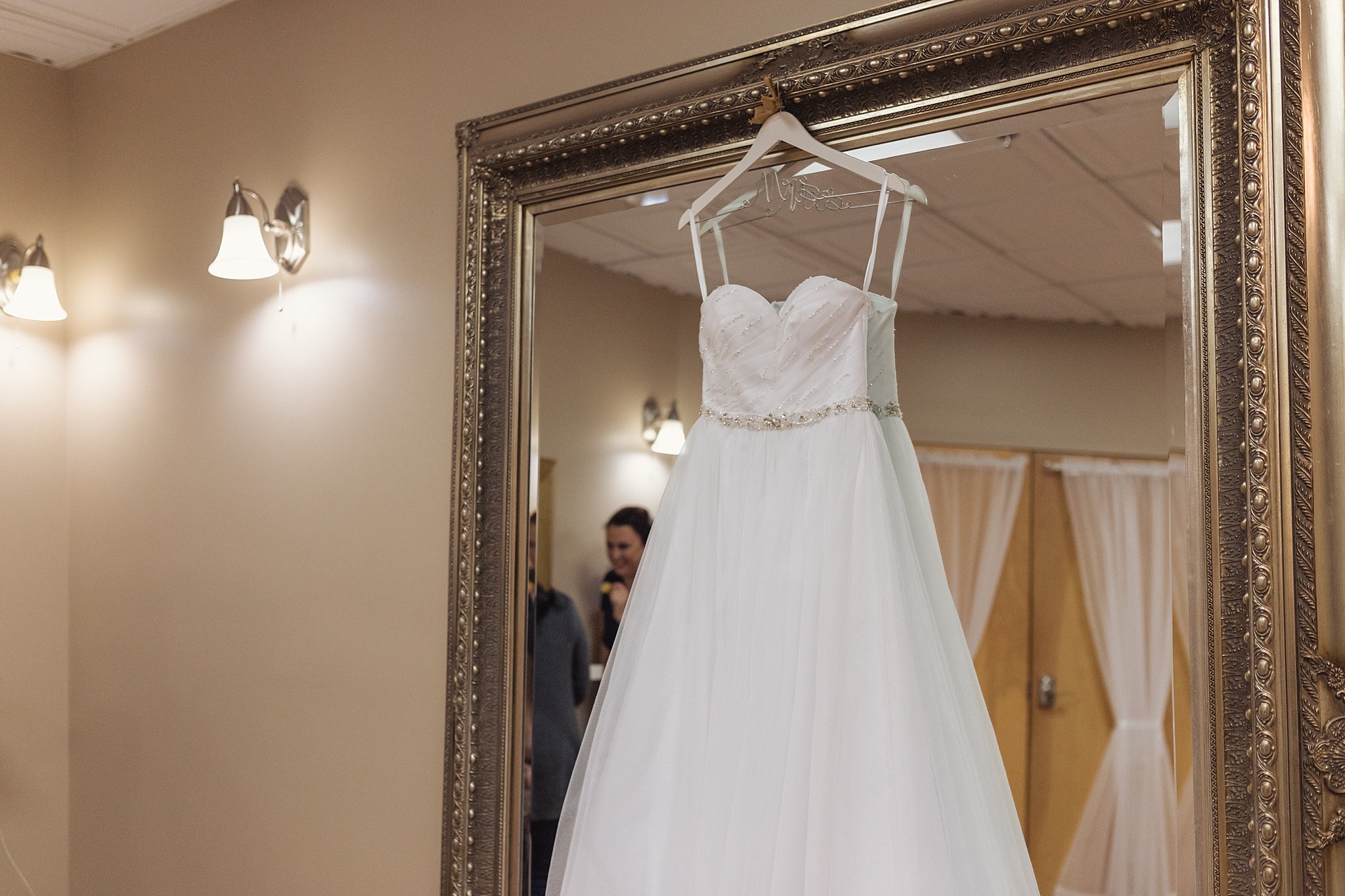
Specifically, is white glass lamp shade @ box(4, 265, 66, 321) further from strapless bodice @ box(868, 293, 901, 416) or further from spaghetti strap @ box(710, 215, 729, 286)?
strapless bodice @ box(868, 293, 901, 416)

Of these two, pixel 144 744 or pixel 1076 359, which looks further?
pixel 144 744

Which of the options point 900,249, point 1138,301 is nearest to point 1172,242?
point 1138,301

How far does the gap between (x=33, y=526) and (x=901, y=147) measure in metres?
2.00

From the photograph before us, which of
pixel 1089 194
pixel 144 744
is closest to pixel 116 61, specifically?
pixel 144 744

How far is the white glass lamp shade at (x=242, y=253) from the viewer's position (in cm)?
186

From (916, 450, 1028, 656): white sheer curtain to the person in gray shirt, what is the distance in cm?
53

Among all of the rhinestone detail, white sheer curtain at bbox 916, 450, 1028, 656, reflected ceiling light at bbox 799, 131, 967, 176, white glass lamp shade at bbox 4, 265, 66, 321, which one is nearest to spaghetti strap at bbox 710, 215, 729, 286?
reflected ceiling light at bbox 799, 131, 967, 176

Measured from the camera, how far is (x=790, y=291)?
135 centimetres

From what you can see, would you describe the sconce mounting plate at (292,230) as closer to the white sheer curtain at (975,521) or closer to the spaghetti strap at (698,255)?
the spaghetti strap at (698,255)

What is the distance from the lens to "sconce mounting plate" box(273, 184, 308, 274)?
75.4 inches

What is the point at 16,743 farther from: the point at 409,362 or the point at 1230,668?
the point at 1230,668

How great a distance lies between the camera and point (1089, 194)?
1.16 m

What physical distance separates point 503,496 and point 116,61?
151cm

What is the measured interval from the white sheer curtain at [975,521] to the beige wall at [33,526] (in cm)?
198
